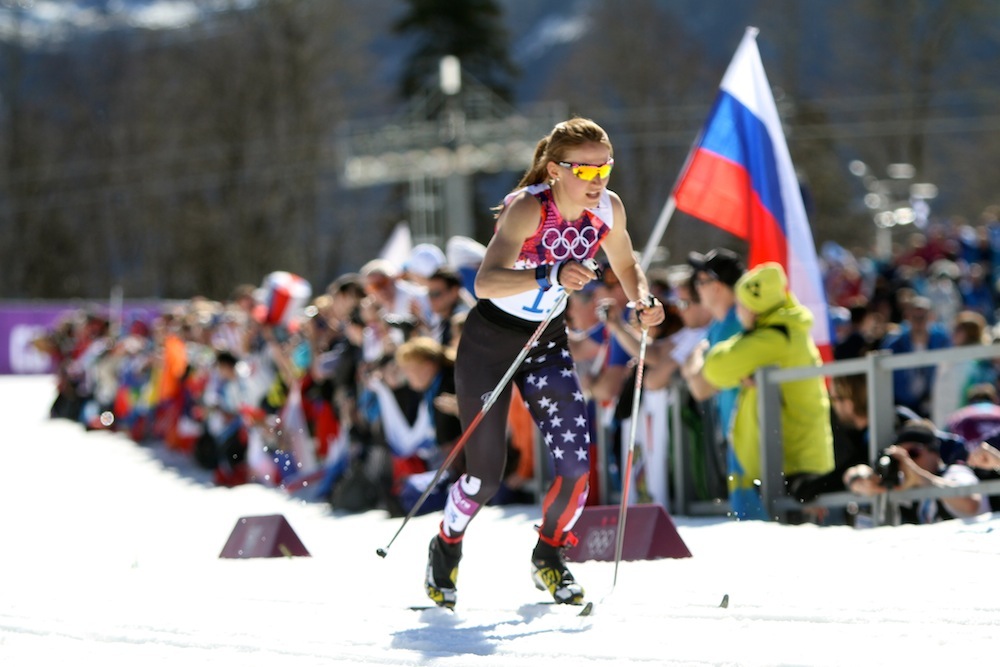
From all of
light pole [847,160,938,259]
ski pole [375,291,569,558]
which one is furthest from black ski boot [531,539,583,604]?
light pole [847,160,938,259]

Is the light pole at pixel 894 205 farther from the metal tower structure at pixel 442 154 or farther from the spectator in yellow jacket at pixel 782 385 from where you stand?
the spectator in yellow jacket at pixel 782 385

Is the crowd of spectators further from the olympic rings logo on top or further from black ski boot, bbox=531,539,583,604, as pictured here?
black ski boot, bbox=531,539,583,604

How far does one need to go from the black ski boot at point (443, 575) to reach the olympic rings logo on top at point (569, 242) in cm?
121

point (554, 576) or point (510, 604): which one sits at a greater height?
point (554, 576)

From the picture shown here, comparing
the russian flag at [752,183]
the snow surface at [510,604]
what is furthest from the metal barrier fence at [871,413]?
the russian flag at [752,183]

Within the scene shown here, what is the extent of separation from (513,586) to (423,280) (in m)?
4.46

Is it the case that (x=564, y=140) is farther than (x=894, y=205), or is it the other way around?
(x=894, y=205)

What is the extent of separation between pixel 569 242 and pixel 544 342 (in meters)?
0.41

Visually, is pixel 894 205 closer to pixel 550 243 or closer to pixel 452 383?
pixel 452 383

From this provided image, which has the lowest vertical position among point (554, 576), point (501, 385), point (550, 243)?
point (554, 576)

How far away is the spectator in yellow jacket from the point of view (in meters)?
7.93

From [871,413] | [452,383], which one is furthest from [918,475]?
[452,383]

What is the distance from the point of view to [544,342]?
575 centimetres

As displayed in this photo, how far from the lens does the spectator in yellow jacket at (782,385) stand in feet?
26.0
